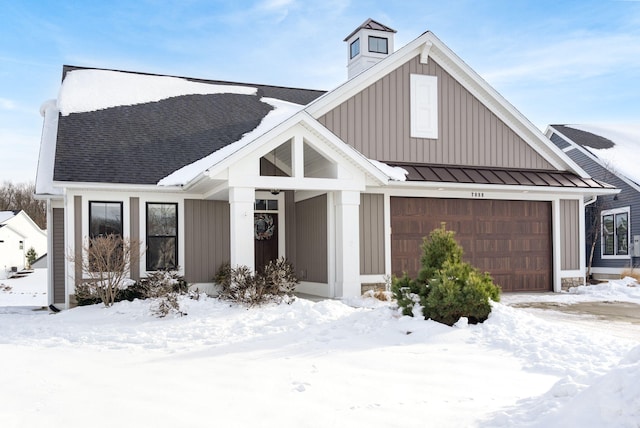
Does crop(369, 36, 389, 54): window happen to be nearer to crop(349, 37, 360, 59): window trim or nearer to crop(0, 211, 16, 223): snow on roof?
crop(349, 37, 360, 59): window trim

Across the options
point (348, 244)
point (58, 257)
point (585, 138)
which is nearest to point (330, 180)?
point (348, 244)

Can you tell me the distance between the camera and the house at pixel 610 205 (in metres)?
20.8

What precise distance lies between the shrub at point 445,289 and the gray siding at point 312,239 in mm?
4475

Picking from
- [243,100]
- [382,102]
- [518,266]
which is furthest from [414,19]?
[518,266]

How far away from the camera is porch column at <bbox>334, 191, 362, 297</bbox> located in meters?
13.3

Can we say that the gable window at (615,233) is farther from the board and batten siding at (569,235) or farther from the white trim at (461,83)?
the white trim at (461,83)

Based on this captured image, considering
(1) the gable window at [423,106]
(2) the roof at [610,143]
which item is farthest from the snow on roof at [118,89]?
(2) the roof at [610,143]

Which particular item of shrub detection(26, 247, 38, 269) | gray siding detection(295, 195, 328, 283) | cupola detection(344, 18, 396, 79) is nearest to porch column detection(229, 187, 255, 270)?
gray siding detection(295, 195, 328, 283)

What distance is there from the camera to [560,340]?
26.1 ft

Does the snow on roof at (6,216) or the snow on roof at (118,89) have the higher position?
the snow on roof at (118,89)

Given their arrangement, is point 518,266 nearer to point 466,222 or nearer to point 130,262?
point 466,222

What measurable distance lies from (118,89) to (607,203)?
17.4 metres

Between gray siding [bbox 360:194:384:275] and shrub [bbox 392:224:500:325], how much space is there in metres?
4.37

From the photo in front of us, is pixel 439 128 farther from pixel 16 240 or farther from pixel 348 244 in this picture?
pixel 16 240
